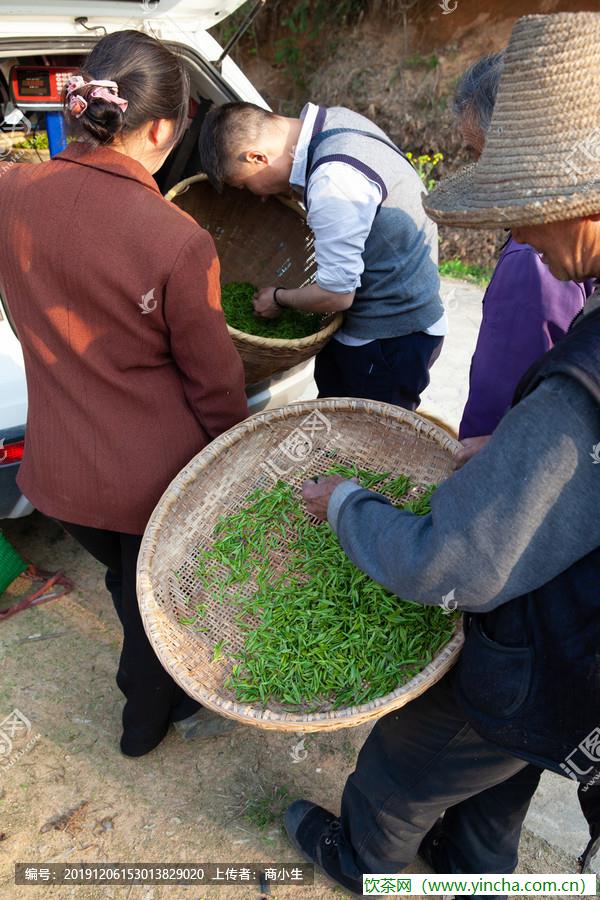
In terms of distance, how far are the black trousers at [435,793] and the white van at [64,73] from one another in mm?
1719

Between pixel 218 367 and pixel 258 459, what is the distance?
0.36 metres

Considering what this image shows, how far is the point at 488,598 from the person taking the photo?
1403 millimetres

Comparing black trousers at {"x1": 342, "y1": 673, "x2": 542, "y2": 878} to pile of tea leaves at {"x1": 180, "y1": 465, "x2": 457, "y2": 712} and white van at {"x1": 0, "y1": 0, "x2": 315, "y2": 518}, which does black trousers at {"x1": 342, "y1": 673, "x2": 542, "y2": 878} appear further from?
white van at {"x1": 0, "y1": 0, "x2": 315, "y2": 518}

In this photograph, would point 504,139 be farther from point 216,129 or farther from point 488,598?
point 216,129

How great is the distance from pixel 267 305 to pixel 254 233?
68cm

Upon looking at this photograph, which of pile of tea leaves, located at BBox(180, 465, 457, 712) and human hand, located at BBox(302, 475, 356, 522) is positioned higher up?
human hand, located at BBox(302, 475, 356, 522)

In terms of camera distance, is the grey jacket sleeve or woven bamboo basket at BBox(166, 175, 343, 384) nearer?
the grey jacket sleeve

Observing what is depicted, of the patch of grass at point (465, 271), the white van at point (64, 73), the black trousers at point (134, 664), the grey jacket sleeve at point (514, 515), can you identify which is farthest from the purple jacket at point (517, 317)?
the patch of grass at point (465, 271)

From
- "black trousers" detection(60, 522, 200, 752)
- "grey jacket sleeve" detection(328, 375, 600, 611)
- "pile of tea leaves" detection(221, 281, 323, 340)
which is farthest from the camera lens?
"pile of tea leaves" detection(221, 281, 323, 340)

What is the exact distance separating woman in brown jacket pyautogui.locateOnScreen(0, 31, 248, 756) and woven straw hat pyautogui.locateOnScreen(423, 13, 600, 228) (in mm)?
867

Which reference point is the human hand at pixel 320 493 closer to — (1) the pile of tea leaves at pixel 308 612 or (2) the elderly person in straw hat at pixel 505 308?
(1) the pile of tea leaves at pixel 308 612

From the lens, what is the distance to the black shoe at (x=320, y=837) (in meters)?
2.32

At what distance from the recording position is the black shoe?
2322 millimetres

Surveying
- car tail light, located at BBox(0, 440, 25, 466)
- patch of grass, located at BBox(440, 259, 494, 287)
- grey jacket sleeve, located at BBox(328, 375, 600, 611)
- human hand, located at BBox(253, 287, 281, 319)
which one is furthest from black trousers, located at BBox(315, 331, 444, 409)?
patch of grass, located at BBox(440, 259, 494, 287)
